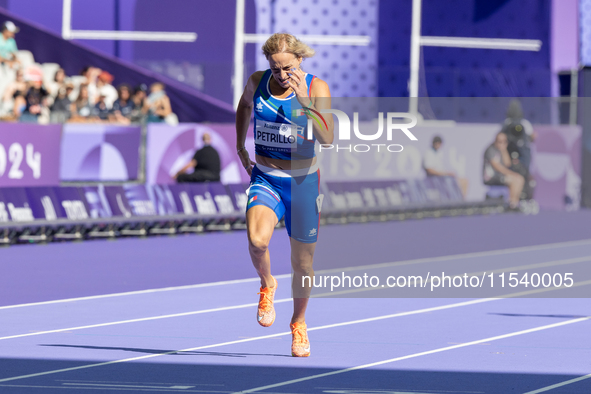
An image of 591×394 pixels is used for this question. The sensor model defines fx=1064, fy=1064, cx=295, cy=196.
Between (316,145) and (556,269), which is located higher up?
(316,145)

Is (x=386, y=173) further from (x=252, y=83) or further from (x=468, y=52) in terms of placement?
(x=252, y=83)

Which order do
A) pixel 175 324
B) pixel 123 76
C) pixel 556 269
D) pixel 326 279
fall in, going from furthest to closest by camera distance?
pixel 123 76 → pixel 556 269 → pixel 326 279 → pixel 175 324

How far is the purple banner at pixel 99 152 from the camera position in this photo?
62.4ft

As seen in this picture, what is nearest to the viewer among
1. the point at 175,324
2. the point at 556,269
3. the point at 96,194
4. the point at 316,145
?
the point at 316,145

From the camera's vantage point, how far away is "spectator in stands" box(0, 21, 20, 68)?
19875 mm

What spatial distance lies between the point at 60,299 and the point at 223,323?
7.51ft

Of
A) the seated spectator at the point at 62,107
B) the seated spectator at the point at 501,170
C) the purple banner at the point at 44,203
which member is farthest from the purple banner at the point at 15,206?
the seated spectator at the point at 501,170

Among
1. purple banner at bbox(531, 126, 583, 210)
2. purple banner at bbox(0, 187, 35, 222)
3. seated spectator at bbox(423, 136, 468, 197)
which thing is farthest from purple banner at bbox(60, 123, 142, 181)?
purple banner at bbox(531, 126, 583, 210)

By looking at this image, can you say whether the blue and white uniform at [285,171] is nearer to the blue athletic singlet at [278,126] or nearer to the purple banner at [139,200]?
the blue athletic singlet at [278,126]

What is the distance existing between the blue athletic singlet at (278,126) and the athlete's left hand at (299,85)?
6.0 inches

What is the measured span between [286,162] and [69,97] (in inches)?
541

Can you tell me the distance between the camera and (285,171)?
7262 millimetres

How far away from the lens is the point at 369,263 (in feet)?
49.2

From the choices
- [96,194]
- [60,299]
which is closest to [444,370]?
[60,299]
